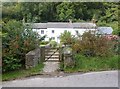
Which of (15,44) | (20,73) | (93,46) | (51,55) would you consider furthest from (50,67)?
(93,46)

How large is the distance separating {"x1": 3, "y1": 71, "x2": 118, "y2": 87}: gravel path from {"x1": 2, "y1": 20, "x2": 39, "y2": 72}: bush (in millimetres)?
1213

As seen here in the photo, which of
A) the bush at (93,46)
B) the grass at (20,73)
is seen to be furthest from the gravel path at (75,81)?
the bush at (93,46)

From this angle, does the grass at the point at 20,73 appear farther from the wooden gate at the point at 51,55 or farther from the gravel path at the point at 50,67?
the wooden gate at the point at 51,55

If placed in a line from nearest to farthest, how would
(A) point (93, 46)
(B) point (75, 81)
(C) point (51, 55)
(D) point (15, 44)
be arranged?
(B) point (75, 81) < (D) point (15, 44) < (A) point (93, 46) < (C) point (51, 55)

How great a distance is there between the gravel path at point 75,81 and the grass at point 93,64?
0.64m

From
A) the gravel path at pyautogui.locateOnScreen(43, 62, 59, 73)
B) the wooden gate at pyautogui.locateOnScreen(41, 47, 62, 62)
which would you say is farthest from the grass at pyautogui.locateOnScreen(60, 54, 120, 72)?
the wooden gate at pyautogui.locateOnScreen(41, 47, 62, 62)

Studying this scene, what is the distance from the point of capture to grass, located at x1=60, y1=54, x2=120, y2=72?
7992mm

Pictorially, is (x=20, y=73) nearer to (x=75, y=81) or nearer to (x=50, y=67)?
(x=50, y=67)

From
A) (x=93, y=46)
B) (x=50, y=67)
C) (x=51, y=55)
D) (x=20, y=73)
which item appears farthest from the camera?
(x=51, y=55)

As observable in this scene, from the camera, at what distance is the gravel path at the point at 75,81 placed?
6148 mm

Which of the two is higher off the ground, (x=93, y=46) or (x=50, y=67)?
(x=93, y=46)

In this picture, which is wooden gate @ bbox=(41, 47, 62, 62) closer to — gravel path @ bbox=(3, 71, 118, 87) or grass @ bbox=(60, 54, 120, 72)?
grass @ bbox=(60, 54, 120, 72)

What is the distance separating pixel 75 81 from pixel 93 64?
1987mm

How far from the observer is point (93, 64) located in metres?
8.35
